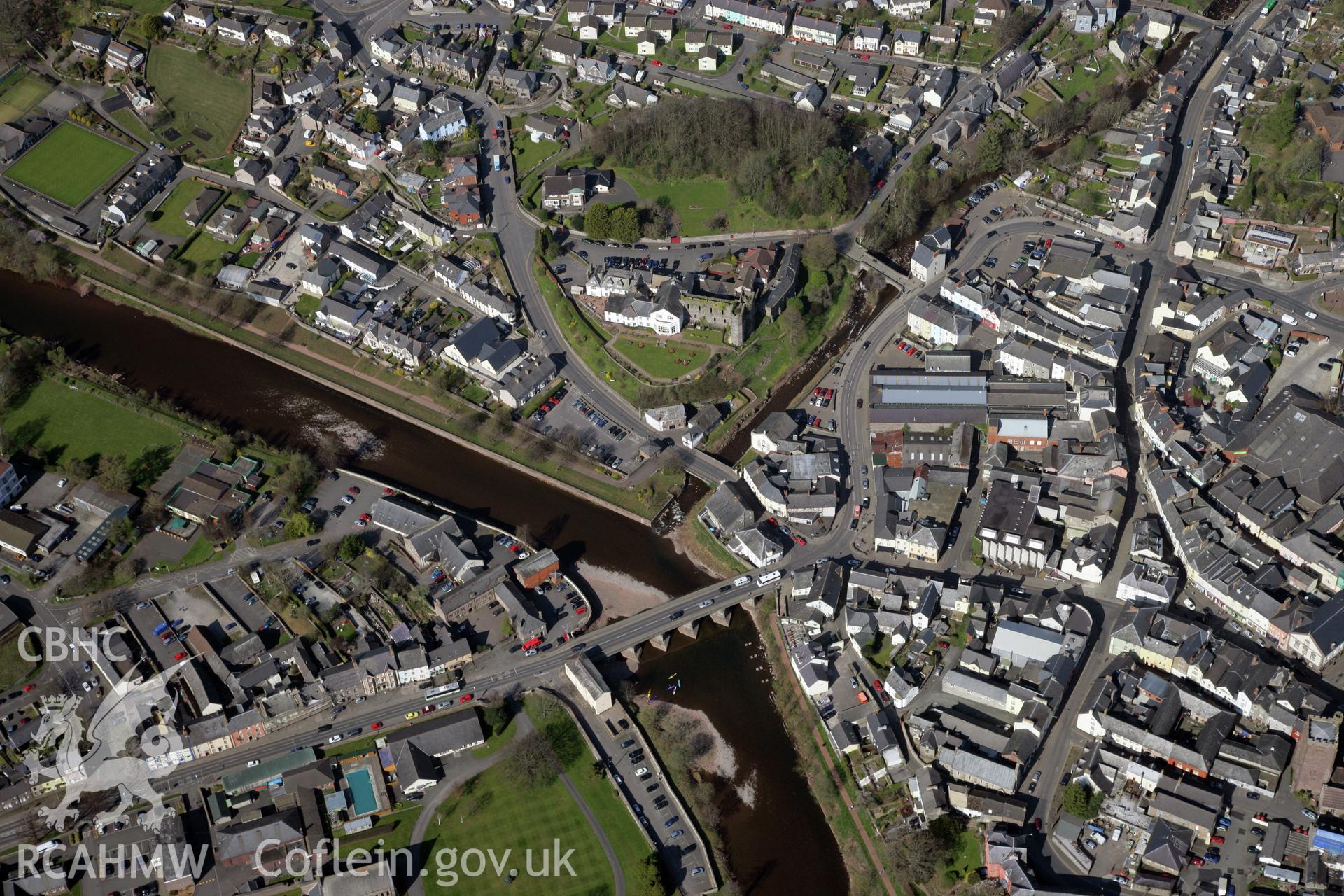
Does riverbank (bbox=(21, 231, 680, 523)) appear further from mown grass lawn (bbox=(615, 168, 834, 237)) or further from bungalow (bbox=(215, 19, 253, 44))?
bungalow (bbox=(215, 19, 253, 44))

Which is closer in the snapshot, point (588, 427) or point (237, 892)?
point (237, 892)

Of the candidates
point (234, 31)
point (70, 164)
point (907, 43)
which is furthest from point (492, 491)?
point (234, 31)

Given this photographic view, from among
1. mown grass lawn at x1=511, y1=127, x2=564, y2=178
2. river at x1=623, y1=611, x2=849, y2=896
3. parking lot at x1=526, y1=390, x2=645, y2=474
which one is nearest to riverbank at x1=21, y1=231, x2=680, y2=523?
parking lot at x1=526, y1=390, x2=645, y2=474

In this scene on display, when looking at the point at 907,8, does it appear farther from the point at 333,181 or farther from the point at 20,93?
the point at 20,93

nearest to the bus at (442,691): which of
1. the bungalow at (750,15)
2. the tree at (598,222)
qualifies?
the tree at (598,222)

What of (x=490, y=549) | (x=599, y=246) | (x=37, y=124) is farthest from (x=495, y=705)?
(x=37, y=124)

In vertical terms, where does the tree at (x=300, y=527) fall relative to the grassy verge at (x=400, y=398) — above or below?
below

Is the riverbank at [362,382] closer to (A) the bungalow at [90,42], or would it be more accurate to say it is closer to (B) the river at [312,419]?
(B) the river at [312,419]

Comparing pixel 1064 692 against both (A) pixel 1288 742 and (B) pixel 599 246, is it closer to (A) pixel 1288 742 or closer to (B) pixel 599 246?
(A) pixel 1288 742
